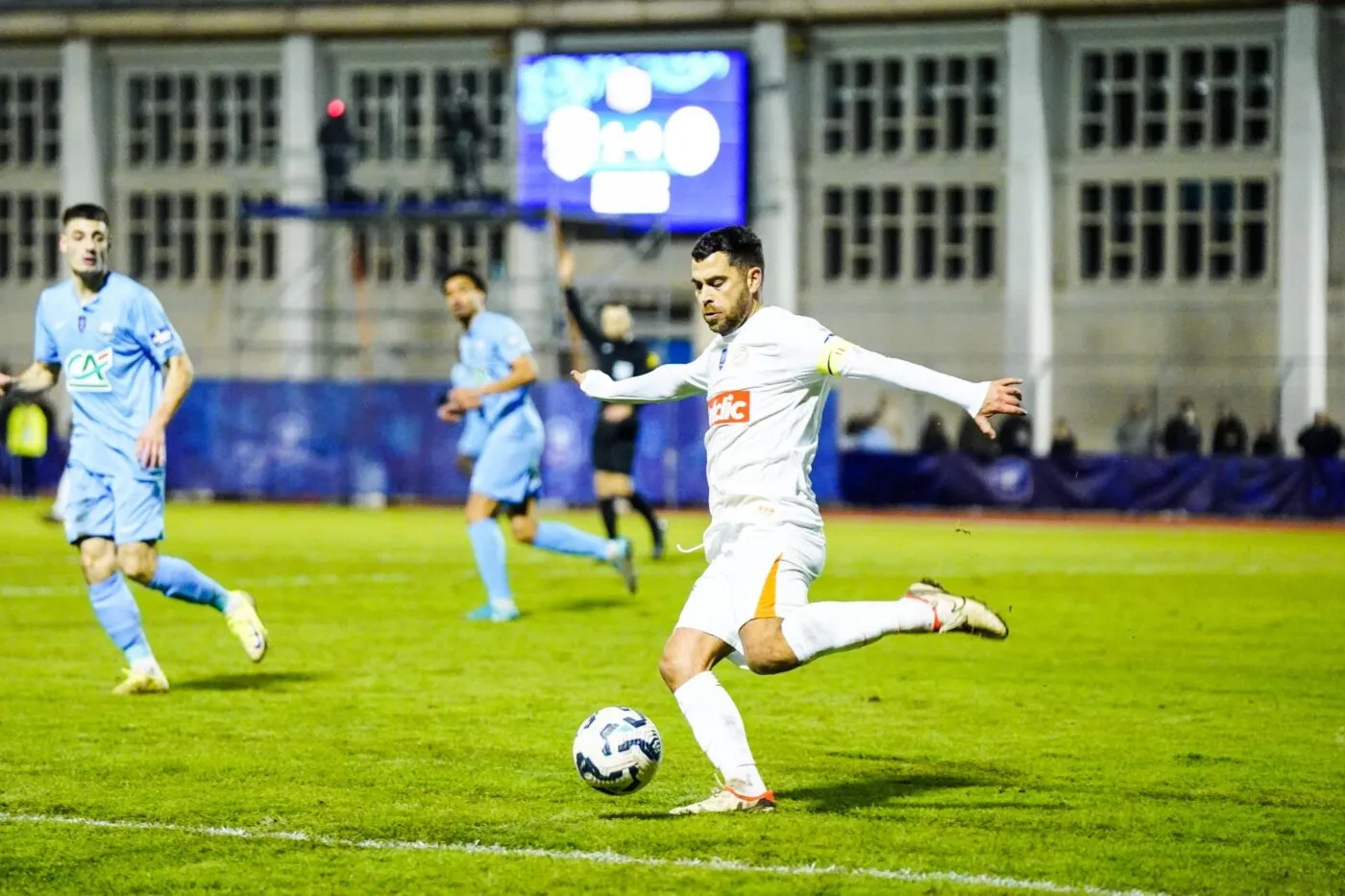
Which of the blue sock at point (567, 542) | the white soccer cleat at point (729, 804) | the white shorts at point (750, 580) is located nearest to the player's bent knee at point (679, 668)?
the white shorts at point (750, 580)

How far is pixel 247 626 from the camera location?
1039 centimetres

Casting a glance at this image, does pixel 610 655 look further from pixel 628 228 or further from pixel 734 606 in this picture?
pixel 628 228

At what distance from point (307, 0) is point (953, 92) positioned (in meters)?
14.7

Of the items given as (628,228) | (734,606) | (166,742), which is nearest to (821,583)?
(166,742)

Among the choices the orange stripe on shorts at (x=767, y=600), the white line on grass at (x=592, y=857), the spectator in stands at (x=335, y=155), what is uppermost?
the spectator in stands at (x=335, y=155)

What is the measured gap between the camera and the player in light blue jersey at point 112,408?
10.1 metres

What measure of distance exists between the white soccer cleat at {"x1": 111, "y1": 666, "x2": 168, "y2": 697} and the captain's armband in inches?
190

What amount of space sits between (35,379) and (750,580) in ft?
15.7

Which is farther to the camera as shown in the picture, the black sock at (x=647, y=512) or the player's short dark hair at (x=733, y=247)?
the black sock at (x=647, y=512)

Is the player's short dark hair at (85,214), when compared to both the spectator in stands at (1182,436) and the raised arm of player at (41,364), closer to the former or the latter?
the raised arm of player at (41,364)

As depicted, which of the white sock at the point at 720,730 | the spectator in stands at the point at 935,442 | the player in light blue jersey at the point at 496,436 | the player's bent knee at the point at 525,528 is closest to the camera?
the white sock at the point at 720,730

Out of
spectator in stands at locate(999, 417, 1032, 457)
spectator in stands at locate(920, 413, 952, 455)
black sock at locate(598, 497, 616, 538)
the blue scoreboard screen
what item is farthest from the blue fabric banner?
black sock at locate(598, 497, 616, 538)

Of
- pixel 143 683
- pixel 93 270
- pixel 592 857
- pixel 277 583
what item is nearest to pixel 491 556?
pixel 277 583

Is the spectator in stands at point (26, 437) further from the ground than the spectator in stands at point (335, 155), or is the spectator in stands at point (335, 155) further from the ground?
the spectator in stands at point (335, 155)
